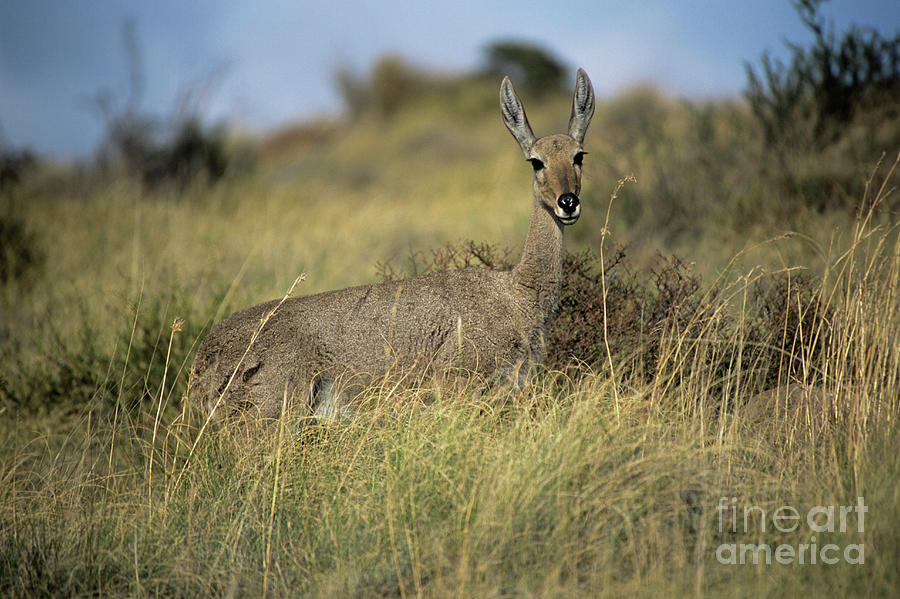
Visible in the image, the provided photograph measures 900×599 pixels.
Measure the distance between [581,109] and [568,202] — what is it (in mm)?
1124

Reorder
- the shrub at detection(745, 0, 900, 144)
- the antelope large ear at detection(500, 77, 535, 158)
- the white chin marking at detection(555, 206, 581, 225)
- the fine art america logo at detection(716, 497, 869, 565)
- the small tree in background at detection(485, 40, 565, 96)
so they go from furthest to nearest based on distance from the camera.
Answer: the small tree in background at detection(485, 40, 565, 96) → the shrub at detection(745, 0, 900, 144) → the antelope large ear at detection(500, 77, 535, 158) → the white chin marking at detection(555, 206, 581, 225) → the fine art america logo at detection(716, 497, 869, 565)

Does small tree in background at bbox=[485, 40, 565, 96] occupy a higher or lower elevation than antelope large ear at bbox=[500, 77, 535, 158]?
higher

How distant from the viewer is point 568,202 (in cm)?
502

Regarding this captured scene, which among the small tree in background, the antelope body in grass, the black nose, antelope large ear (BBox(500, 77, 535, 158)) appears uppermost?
the small tree in background

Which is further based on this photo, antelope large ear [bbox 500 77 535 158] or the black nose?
antelope large ear [bbox 500 77 535 158]

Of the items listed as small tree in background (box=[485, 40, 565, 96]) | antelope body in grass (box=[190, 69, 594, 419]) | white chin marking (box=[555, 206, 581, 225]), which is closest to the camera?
white chin marking (box=[555, 206, 581, 225])

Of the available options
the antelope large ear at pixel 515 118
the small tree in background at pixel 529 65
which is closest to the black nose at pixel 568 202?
the antelope large ear at pixel 515 118

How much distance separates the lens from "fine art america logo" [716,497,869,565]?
359cm

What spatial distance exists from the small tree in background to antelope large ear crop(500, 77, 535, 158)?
A: 32.4m

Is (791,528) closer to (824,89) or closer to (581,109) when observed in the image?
(581,109)

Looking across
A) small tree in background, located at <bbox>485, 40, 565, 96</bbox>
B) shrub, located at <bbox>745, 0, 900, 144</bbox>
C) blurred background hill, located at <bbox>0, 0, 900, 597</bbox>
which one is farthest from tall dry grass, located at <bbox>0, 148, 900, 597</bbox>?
small tree in background, located at <bbox>485, 40, 565, 96</bbox>

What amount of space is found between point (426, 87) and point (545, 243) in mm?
38249

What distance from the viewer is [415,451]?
4.54m

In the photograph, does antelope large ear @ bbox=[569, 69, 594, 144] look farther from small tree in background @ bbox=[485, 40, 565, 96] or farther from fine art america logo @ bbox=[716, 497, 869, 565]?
small tree in background @ bbox=[485, 40, 565, 96]
